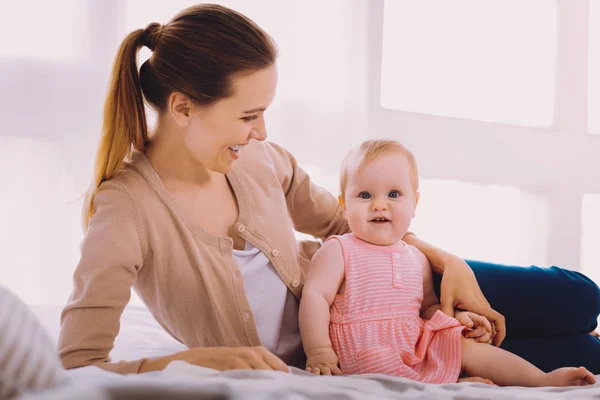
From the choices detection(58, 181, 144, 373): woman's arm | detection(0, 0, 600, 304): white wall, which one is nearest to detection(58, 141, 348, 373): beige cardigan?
detection(58, 181, 144, 373): woman's arm

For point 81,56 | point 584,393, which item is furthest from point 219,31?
point 81,56

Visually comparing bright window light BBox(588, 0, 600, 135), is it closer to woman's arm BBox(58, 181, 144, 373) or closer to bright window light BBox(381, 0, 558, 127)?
bright window light BBox(381, 0, 558, 127)

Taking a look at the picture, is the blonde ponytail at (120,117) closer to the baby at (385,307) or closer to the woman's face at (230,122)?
the woman's face at (230,122)

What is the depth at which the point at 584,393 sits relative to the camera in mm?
1062

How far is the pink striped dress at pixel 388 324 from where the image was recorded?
1.30 m

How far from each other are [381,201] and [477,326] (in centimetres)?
33

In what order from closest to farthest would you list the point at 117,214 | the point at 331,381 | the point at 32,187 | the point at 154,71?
the point at 331,381
the point at 117,214
the point at 154,71
the point at 32,187

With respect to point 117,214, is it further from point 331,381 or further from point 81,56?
point 81,56

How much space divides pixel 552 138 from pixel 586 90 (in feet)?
1.05

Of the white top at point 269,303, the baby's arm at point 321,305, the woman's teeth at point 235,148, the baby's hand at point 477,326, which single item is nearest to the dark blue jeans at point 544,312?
the baby's hand at point 477,326

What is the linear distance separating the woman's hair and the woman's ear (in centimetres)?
2

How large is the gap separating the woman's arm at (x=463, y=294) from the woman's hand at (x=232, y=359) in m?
0.53

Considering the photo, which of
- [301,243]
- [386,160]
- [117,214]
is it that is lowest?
[301,243]

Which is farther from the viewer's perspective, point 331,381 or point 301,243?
point 301,243
